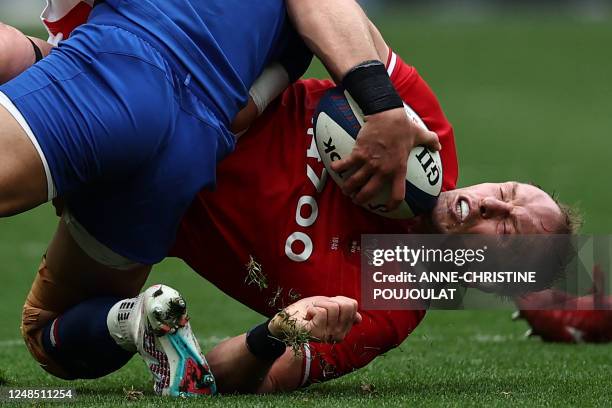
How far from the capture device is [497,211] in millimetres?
4723

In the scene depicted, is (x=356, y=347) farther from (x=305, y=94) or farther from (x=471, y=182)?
(x=471, y=182)

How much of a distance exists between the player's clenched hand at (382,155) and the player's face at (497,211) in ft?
1.06

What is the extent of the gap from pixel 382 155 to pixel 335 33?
43 cm

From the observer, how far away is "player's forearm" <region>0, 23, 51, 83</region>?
14.7 feet

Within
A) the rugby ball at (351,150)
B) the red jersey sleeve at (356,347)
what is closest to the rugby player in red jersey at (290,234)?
the red jersey sleeve at (356,347)

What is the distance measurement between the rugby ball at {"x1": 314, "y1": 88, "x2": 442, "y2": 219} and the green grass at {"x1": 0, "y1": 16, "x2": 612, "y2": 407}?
63cm

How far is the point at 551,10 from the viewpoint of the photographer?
34.7 metres

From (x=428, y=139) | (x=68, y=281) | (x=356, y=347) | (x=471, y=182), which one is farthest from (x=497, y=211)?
(x=471, y=182)

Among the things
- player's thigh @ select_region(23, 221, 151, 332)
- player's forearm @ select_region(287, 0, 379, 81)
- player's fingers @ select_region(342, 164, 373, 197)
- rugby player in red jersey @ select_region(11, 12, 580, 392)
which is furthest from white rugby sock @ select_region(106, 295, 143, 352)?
player's forearm @ select_region(287, 0, 379, 81)

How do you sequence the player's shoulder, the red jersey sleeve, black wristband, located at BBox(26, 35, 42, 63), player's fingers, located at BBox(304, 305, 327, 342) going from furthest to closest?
1. the player's shoulder
2. black wristband, located at BBox(26, 35, 42, 63)
3. the red jersey sleeve
4. player's fingers, located at BBox(304, 305, 327, 342)

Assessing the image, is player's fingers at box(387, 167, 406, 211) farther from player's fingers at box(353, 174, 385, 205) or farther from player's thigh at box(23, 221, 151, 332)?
player's thigh at box(23, 221, 151, 332)

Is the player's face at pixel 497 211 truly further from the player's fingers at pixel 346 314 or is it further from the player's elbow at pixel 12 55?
the player's elbow at pixel 12 55

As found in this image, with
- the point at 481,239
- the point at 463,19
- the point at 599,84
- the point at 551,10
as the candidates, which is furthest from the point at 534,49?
the point at 481,239

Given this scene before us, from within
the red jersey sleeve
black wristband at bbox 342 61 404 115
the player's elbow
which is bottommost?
the red jersey sleeve
